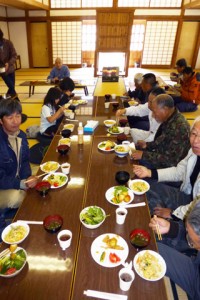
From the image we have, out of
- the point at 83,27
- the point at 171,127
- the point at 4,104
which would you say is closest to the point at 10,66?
the point at 4,104

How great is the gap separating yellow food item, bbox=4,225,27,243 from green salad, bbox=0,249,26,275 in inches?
4.9

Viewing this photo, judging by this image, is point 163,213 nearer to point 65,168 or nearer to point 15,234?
point 65,168

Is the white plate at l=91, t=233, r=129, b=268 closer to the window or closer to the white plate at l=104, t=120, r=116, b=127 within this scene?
the white plate at l=104, t=120, r=116, b=127

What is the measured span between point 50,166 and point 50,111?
1610mm

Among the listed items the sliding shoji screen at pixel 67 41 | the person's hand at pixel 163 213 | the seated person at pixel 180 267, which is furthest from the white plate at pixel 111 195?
the sliding shoji screen at pixel 67 41

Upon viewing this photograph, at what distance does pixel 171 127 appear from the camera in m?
2.76

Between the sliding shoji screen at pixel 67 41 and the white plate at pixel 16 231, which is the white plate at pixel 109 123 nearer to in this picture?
the white plate at pixel 16 231

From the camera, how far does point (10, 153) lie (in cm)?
235

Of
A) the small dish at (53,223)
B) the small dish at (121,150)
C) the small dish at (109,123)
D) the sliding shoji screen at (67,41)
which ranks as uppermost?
the sliding shoji screen at (67,41)

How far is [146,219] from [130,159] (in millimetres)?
895

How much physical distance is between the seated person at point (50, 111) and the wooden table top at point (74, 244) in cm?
140

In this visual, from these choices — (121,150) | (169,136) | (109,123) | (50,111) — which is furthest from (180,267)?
(50,111)

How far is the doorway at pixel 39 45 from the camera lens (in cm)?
1083

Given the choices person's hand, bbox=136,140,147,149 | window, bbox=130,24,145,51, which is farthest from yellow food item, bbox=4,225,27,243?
Result: window, bbox=130,24,145,51
